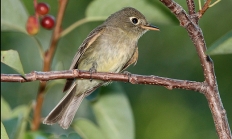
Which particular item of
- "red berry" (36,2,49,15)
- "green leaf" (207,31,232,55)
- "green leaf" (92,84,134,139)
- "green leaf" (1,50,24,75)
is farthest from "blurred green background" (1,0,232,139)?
"green leaf" (207,31,232,55)

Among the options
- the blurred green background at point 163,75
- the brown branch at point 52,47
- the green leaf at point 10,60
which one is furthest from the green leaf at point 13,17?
the blurred green background at point 163,75

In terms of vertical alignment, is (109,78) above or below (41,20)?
below

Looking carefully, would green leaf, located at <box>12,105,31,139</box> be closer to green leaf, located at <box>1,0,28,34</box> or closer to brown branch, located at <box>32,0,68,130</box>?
brown branch, located at <box>32,0,68,130</box>

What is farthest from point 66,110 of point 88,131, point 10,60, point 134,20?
point 10,60

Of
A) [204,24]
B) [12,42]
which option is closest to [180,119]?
[204,24]

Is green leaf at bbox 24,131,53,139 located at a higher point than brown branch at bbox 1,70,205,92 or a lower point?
lower

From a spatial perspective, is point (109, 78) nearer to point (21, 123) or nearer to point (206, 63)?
point (206, 63)
